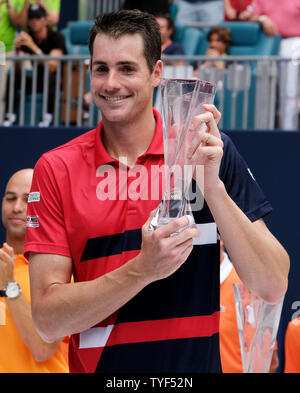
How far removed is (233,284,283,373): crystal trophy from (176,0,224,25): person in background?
669cm

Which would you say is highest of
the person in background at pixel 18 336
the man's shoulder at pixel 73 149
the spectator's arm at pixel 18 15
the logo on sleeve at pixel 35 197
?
the spectator's arm at pixel 18 15

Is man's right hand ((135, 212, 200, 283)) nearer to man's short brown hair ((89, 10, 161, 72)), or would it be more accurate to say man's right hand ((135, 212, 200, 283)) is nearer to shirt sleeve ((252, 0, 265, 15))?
man's short brown hair ((89, 10, 161, 72))

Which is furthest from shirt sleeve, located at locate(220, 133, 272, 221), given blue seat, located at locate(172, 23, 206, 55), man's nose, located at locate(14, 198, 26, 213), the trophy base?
blue seat, located at locate(172, 23, 206, 55)

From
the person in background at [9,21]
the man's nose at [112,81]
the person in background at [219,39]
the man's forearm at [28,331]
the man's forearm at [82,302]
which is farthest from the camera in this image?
the person in background at [219,39]

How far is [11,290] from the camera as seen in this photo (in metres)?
3.44

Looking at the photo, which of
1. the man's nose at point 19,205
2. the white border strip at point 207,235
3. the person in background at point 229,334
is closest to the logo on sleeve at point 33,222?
the white border strip at point 207,235

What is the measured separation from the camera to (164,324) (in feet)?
7.18

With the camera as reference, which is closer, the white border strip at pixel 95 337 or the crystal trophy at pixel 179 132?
the crystal trophy at pixel 179 132

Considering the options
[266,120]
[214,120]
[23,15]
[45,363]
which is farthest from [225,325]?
[23,15]

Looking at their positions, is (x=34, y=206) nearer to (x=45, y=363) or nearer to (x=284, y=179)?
(x=45, y=363)

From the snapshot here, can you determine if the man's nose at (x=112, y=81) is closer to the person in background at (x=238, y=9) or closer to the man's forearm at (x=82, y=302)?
the man's forearm at (x=82, y=302)

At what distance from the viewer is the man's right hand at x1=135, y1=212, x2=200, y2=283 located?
1.88 meters

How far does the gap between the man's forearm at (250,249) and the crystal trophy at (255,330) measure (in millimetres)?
676

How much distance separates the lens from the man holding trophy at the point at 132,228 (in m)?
2.04
